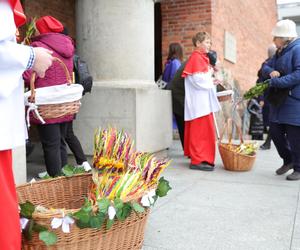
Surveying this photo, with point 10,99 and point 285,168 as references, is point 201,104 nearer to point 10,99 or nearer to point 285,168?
point 285,168

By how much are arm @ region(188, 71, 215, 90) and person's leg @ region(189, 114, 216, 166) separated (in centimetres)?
38

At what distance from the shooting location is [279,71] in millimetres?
5016

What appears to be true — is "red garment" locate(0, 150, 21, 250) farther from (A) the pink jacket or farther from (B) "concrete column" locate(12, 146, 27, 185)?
(A) the pink jacket

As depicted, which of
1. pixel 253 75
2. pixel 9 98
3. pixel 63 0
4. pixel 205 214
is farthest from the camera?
pixel 253 75

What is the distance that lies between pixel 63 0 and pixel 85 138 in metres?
4.42

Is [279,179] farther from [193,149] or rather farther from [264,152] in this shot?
[264,152]

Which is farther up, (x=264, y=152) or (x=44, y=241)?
(x=44, y=241)

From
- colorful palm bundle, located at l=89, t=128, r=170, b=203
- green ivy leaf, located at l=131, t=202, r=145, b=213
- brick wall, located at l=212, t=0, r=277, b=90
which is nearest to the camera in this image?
green ivy leaf, located at l=131, t=202, r=145, b=213

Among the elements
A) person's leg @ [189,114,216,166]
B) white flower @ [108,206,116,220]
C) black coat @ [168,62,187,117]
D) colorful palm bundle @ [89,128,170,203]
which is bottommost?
person's leg @ [189,114,216,166]

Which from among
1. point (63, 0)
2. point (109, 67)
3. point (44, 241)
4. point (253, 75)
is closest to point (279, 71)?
point (109, 67)

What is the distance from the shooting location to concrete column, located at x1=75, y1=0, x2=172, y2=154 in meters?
5.54

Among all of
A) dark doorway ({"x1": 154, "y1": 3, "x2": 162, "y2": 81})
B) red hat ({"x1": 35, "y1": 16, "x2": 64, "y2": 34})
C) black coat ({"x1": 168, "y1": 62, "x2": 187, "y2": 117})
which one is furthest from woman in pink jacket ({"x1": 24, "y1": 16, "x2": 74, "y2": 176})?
dark doorway ({"x1": 154, "y1": 3, "x2": 162, "y2": 81})

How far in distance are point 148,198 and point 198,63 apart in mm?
3200

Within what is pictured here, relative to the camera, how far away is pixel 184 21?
8.66m
